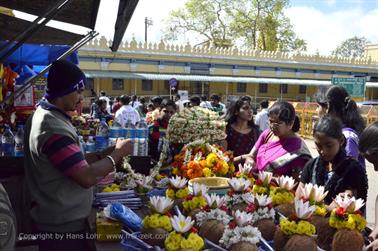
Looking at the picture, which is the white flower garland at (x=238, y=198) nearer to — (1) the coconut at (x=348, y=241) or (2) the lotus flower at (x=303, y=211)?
(2) the lotus flower at (x=303, y=211)

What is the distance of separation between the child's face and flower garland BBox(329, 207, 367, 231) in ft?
2.24

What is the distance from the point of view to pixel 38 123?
6.16ft

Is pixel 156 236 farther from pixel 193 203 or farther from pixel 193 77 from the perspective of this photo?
pixel 193 77

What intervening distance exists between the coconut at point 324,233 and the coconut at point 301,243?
6.8 inches

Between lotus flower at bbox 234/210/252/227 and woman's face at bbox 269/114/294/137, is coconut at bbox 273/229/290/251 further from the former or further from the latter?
woman's face at bbox 269/114/294/137

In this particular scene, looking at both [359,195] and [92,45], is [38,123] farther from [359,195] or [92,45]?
[92,45]

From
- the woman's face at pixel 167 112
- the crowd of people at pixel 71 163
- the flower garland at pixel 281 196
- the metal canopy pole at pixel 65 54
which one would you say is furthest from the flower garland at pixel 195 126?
the woman's face at pixel 167 112

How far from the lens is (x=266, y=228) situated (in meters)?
1.82

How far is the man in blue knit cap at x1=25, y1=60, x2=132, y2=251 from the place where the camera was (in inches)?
71.2

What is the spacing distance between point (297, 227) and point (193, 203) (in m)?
0.55

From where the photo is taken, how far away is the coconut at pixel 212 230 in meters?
1.69

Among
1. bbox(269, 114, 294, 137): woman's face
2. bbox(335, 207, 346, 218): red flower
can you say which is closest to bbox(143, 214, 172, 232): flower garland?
bbox(335, 207, 346, 218): red flower

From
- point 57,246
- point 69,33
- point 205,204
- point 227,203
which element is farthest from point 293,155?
point 69,33

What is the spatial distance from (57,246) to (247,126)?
300 cm
